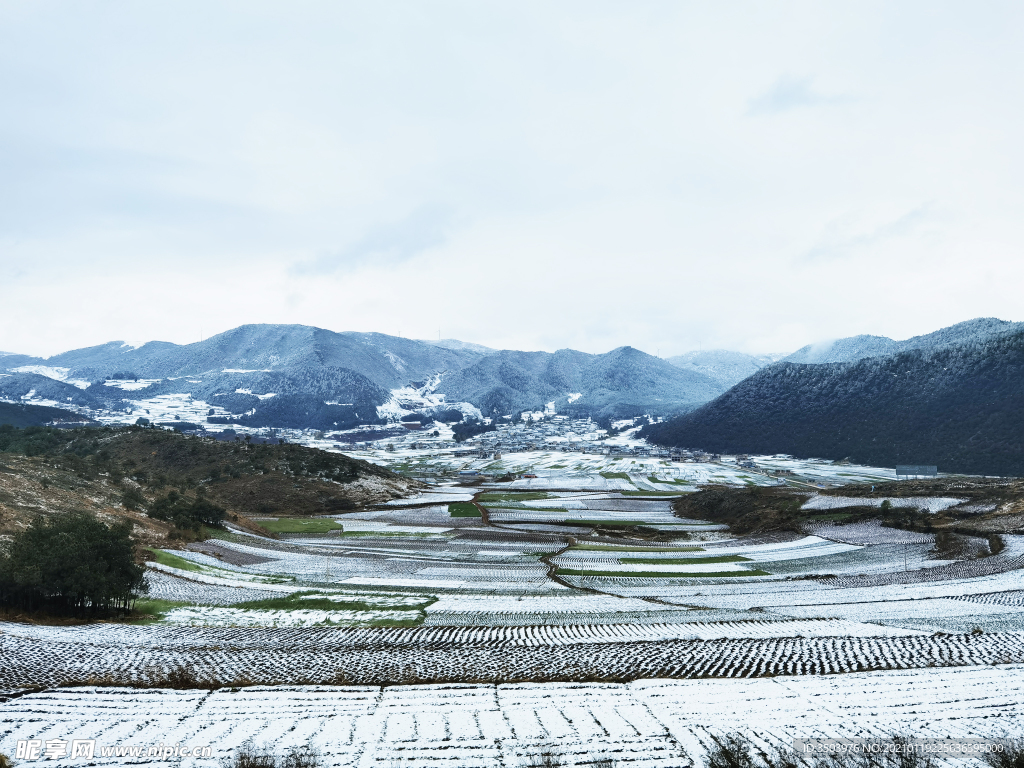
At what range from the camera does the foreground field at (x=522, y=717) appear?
1491cm

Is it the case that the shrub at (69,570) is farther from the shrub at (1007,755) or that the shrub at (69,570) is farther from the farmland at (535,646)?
the shrub at (1007,755)

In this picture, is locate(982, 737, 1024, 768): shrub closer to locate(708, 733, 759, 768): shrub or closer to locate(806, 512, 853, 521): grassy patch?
locate(708, 733, 759, 768): shrub

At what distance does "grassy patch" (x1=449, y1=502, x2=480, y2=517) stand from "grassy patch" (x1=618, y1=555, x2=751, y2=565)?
118 ft

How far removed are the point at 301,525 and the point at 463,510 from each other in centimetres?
2377

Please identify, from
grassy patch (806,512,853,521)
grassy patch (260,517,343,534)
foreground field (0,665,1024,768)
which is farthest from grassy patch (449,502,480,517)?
foreground field (0,665,1024,768)

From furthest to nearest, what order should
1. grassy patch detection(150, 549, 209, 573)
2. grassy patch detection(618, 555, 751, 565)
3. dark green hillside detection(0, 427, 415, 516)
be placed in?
dark green hillside detection(0, 427, 415, 516), grassy patch detection(618, 555, 751, 565), grassy patch detection(150, 549, 209, 573)

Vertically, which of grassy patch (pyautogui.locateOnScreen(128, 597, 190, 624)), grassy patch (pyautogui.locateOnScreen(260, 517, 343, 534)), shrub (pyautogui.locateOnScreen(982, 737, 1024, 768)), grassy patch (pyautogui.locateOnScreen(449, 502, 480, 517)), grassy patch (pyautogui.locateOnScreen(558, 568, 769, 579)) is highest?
shrub (pyautogui.locateOnScreen(982, 737, 1024, 768))

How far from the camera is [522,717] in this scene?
17.1m

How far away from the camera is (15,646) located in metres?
22.5

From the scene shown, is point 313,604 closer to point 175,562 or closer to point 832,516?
point 175,562

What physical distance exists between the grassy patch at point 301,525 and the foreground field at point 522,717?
54232 millimetres

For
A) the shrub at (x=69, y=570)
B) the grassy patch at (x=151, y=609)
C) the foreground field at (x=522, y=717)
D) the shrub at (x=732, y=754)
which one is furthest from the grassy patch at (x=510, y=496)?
the shrub at (x=732, y=754)

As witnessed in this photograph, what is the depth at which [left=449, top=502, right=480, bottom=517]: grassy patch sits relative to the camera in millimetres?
86375

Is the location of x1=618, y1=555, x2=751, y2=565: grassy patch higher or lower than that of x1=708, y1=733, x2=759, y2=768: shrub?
lower
